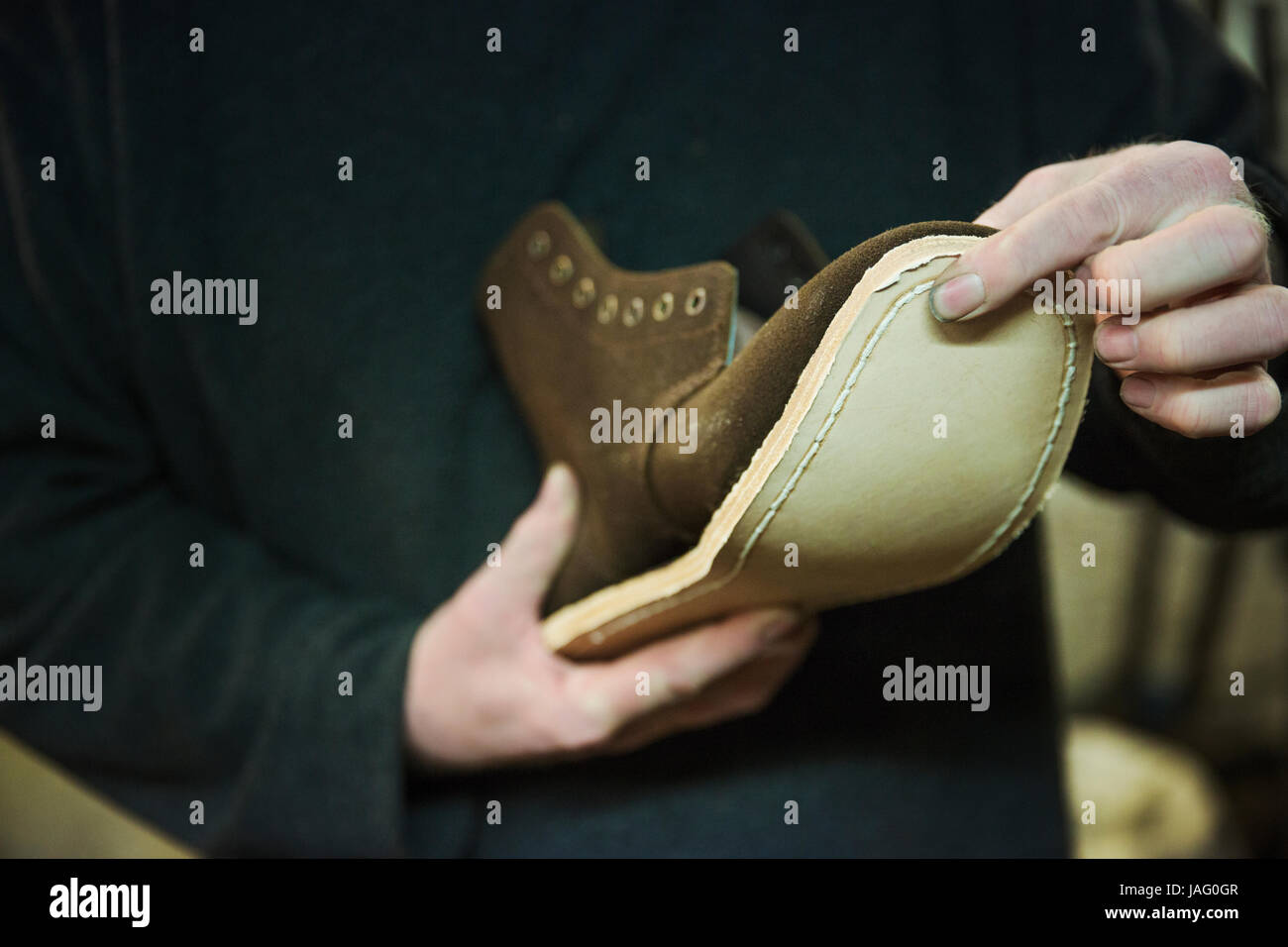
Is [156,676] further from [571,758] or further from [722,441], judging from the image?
[722,441]

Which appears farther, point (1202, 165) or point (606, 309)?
point (606, 309)

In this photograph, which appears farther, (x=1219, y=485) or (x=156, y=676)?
(x=156, y=676)

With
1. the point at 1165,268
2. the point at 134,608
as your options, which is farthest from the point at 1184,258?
the point at 134,608

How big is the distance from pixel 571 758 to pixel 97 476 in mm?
278

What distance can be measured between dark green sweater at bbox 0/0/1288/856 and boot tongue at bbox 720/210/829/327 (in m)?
0.01

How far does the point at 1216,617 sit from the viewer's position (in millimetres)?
1083

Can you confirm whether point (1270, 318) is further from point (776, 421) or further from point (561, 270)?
point (561, 270)

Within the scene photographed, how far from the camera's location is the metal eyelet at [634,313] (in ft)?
1.02

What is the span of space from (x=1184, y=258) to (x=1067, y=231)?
1.1 inches

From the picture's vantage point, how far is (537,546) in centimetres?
34

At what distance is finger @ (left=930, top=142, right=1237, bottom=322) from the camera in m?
0.19

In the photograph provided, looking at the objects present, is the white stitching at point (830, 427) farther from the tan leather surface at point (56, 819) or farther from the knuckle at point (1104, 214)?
the tan leather surface at point (56, 819)

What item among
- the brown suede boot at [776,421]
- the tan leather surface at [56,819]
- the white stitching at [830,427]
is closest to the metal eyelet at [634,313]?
the brown suede boot at [776,421]
